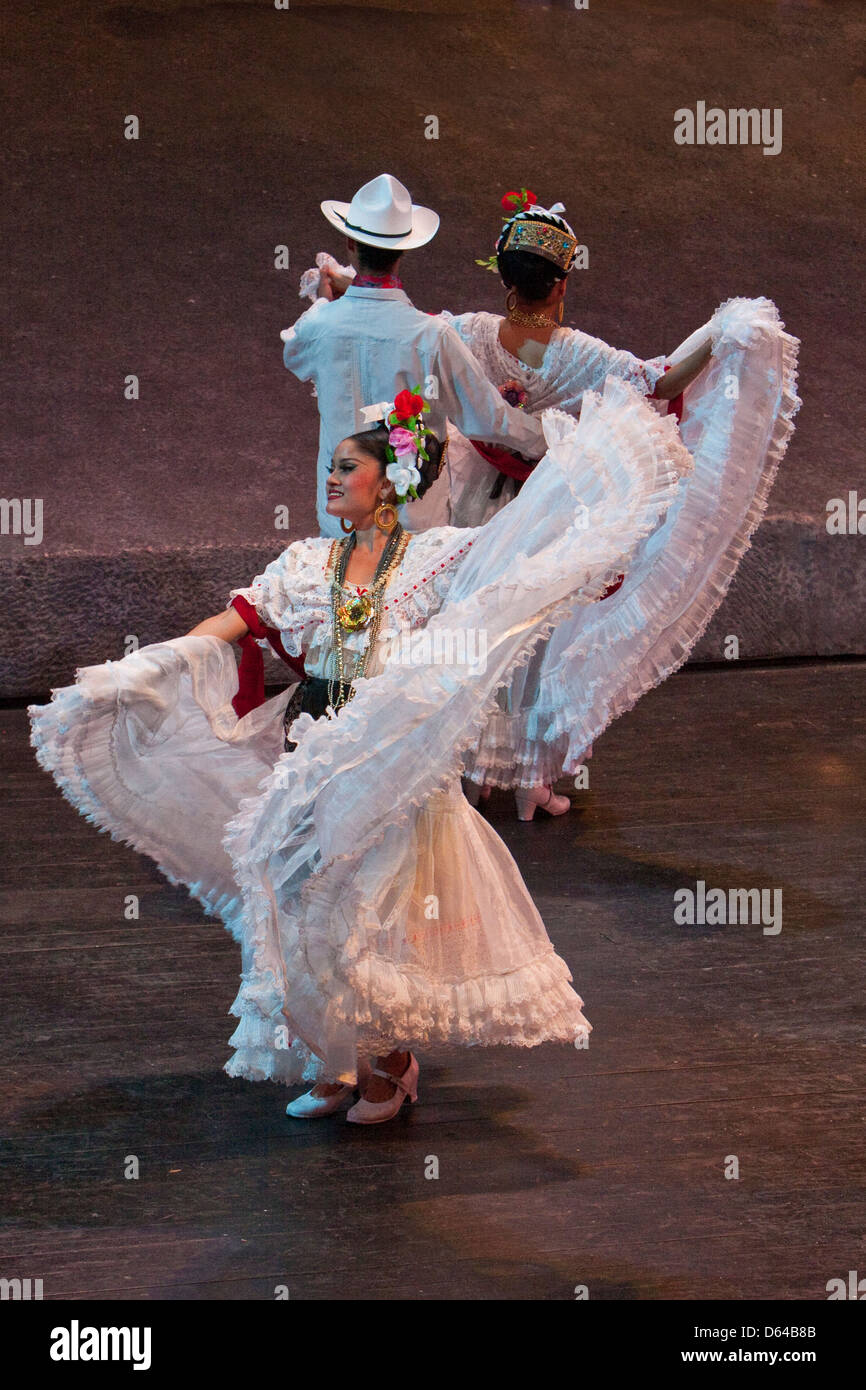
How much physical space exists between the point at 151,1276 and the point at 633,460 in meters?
1.40

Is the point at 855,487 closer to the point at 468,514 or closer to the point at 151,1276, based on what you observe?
the point at 468,514

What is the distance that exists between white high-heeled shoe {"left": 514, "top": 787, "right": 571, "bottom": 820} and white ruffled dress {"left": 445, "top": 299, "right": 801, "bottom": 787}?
0.23 m

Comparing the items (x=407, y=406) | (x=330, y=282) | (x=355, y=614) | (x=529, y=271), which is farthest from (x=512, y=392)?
(x=355, y=614)

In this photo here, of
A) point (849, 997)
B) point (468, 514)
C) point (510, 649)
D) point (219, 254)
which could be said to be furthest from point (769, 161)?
point (510, 649)

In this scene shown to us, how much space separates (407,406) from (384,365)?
1.05 m

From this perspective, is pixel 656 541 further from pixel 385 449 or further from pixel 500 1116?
pixel 500 1116

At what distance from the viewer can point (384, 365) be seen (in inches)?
151

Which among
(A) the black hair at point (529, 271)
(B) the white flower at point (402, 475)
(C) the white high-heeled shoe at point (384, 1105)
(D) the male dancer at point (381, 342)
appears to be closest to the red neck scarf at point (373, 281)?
(D) the male dancer at point (381, 342)

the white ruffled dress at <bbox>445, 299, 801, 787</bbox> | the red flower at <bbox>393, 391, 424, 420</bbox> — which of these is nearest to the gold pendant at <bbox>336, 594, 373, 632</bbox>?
the red flower at <bbox>393, 391, 424, 420</bbox>

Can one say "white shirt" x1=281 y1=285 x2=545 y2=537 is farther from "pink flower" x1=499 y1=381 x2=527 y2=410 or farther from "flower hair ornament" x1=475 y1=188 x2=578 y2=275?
"flower hair ornament" x1=475 y1=188 x2=578 y2=275

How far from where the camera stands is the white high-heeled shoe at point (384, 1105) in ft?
9.32

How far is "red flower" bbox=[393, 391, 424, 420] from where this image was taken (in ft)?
9.27

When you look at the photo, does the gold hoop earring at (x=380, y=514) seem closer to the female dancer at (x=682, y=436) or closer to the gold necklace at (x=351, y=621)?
the gold necklace at (x=351, y=621)

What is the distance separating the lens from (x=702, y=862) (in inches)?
160
